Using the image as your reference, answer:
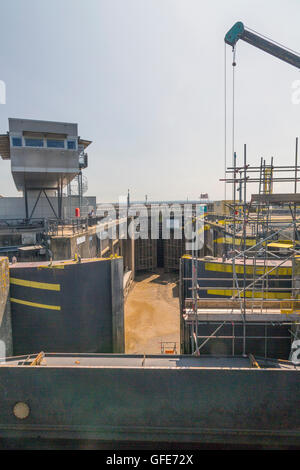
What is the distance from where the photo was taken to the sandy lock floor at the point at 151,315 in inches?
473

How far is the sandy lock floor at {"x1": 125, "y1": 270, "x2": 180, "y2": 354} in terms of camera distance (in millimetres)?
12016

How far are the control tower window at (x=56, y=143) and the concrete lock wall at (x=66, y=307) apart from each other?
1280cm

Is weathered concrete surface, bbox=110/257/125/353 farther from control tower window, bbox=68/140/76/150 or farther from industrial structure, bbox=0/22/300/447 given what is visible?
control tower window, bbox=68/140/76/150

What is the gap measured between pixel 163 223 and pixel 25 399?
927 inches

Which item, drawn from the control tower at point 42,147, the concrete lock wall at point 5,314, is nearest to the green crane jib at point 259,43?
the control tower at point 42,147

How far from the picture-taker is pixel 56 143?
1927 cm

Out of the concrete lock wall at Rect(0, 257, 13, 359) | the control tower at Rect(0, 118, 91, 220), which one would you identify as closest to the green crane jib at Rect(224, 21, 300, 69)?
the control tower at Rect(0, 118, 91, 220)

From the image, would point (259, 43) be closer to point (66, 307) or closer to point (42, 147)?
point (42, 147)

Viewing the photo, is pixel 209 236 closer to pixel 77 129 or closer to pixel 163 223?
pixel 163 223

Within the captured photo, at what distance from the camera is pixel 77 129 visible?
63.6 feet

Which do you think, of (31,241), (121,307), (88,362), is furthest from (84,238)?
(88,362)

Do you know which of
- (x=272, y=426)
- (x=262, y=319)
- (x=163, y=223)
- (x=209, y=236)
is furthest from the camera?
(x=163, y=223)

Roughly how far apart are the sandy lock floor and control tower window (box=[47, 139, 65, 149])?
12.5 m

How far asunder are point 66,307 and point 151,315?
7.05 m
